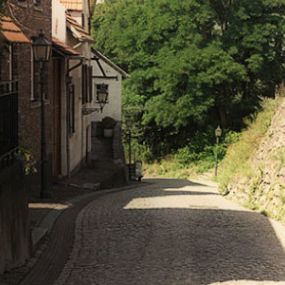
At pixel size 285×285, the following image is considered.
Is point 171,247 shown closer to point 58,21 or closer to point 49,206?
point 49,206

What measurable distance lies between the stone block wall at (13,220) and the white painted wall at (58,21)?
50.6 feet

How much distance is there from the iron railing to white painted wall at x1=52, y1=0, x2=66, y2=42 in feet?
48.8

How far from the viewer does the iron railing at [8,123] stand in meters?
8.19

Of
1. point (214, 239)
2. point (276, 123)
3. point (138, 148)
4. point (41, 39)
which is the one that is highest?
point (41, 39)

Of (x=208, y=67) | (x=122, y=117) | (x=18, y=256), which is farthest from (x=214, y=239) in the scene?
(x=122, y=117)

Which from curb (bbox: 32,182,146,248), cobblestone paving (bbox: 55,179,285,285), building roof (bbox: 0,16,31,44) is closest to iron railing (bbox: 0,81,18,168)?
building roof (bbox: 0,16,31,44)

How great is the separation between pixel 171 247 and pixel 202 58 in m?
30.6

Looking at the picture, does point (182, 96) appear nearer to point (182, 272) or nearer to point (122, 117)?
point (122, 117)

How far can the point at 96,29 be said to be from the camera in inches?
2783

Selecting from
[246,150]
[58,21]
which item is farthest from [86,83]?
[246,150]

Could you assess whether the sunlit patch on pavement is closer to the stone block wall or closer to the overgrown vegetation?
the stone block wall

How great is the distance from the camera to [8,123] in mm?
8516

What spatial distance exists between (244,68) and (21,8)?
25.6 metres

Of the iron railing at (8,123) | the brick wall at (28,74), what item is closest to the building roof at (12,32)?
the iron railing at (8,123)
